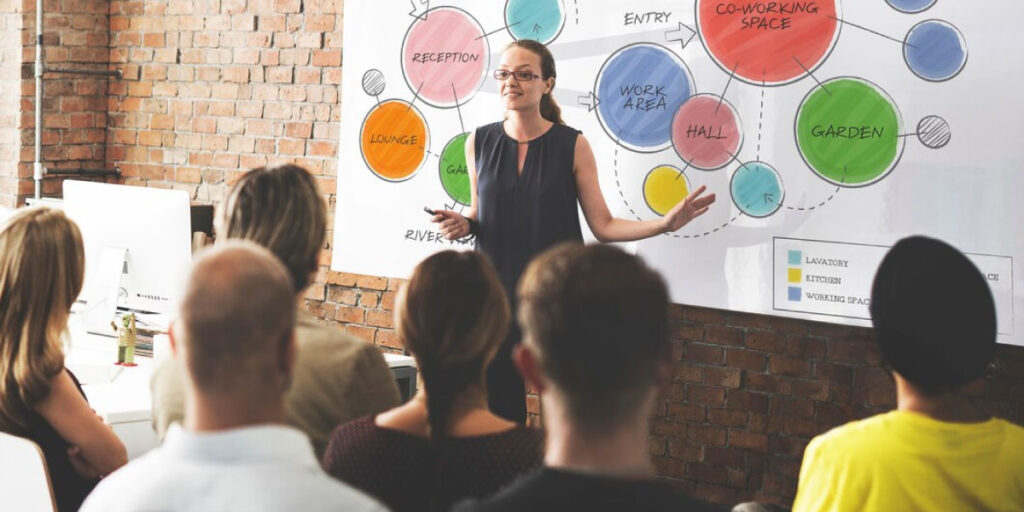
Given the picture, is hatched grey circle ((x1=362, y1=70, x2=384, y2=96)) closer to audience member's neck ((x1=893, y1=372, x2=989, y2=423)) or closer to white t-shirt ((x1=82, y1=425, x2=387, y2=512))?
audience member's neck ((x1=893, y1=372, x2=989, y2=423))

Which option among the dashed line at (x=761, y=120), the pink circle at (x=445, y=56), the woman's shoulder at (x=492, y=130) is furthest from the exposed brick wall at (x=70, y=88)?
the dashed line at (x=761, y=120)

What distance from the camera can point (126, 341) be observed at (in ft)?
11.2

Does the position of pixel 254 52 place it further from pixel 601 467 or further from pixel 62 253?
pixel 601 467

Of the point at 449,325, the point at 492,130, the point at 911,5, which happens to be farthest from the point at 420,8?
the point at 449,325

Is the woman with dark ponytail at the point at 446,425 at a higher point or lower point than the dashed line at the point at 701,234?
lower

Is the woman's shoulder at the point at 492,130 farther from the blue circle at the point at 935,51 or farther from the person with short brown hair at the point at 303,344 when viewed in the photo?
the person with short brown hair at the point at 303,344

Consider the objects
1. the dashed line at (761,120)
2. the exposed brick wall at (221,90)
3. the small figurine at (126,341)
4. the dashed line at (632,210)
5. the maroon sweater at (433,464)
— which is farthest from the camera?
the exposed brick wall at (221,90)

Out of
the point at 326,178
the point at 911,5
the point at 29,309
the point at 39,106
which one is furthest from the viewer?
the point at 39,106

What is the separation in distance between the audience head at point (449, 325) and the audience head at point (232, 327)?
474 mm

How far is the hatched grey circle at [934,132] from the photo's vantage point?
3.45 m

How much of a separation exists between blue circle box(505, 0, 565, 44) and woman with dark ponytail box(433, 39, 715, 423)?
568mm

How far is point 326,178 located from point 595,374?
3.97m

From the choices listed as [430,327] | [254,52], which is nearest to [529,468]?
[430,327]

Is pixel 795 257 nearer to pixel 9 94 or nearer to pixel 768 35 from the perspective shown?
pixel 768 35
